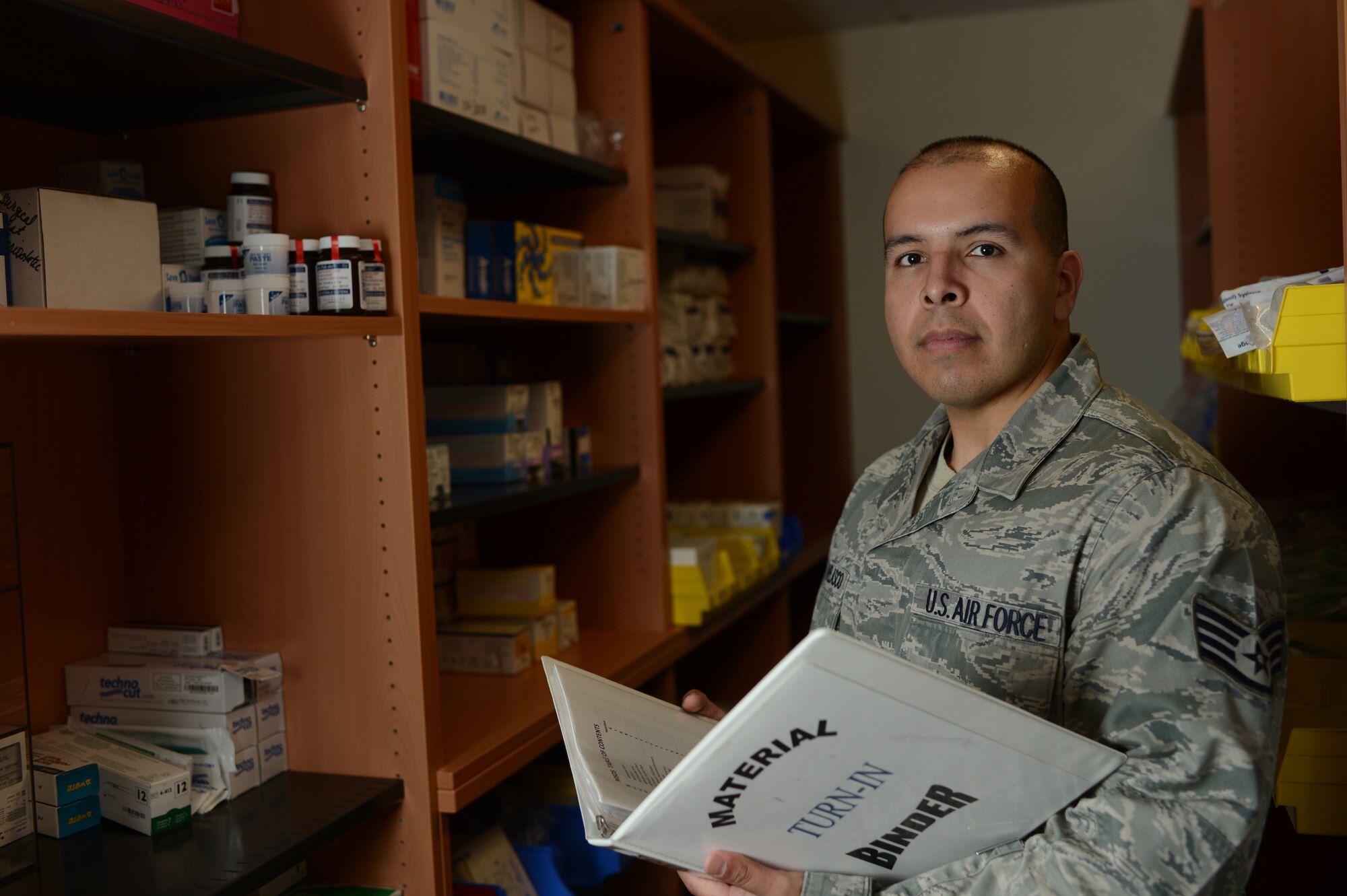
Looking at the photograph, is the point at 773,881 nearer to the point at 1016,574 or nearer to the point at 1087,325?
the point at 1016,574

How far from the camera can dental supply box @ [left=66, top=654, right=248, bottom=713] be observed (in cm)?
→ 185

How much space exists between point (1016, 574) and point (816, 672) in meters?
0.53

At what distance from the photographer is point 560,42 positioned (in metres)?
2.69

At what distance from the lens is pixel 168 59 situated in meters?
1.70

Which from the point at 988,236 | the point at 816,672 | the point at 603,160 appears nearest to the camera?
the point at 816,672


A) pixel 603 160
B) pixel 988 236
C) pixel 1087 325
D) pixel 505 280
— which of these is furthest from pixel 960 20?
pixel 988 236

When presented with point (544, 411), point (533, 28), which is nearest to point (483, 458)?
point (544, 411)

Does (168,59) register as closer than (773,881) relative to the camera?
No

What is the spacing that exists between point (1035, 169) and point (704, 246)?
189cm

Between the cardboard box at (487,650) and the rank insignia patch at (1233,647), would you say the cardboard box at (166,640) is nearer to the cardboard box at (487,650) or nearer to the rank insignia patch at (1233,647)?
the cardboard box at (487,650)

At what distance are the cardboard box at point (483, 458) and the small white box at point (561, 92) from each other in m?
0.77

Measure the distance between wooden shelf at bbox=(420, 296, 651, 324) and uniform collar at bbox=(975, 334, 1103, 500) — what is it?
96 cm

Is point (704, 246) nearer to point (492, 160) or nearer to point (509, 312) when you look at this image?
point (492, 160)

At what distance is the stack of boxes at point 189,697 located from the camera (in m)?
1.84
